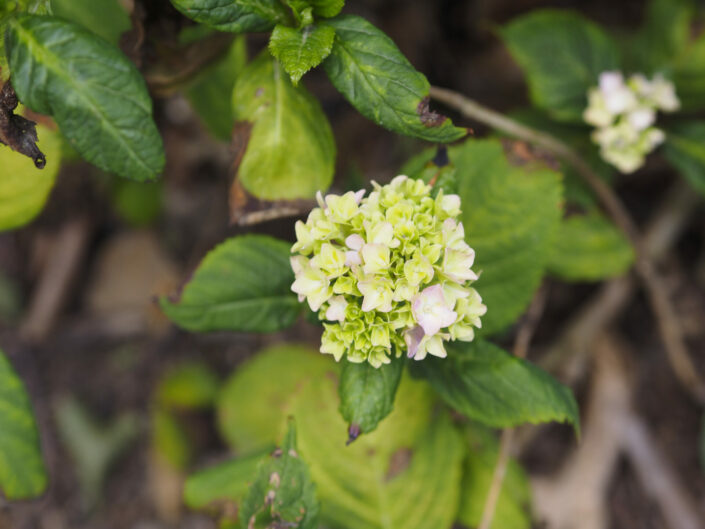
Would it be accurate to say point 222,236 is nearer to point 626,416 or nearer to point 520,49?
point 520,49

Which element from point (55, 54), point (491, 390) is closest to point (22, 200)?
point (55, 54)

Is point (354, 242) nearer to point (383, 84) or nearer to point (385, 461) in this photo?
point (383, 84)

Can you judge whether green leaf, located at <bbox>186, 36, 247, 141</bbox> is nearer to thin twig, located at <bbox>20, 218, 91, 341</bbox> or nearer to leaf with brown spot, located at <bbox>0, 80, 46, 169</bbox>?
leaf with brown spot, located at <bbox>0, 80, 46, 169</bbox>

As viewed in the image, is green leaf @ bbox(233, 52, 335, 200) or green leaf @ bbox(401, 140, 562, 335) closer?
green leaf @ bbox(233, 52, 335, 200)

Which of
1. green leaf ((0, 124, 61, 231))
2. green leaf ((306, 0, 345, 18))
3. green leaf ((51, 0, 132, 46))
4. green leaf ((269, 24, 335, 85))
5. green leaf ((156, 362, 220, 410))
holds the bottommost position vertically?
green leaf ((156, 362, 220, 410))

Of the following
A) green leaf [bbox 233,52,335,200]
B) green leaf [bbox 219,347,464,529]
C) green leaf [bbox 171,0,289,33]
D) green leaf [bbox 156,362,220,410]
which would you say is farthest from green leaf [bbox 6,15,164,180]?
green leaf [bbox 156,362,220,410]
